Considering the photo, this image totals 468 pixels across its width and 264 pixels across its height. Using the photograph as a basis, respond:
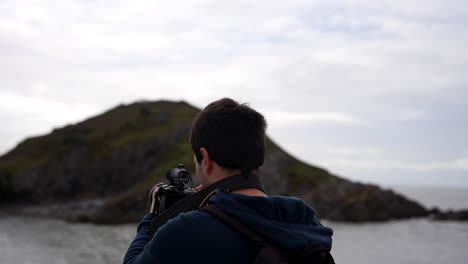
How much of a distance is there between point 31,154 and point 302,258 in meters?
90.3

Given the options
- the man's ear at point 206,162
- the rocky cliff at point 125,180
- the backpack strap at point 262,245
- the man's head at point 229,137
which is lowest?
the rocky cliff at point 125,180

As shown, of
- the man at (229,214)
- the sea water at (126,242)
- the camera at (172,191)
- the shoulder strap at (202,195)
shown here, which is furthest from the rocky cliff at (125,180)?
the man at (229,214)

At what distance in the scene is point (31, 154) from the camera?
8738cm

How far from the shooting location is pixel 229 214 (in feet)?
8.56

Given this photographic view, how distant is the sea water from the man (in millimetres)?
37103

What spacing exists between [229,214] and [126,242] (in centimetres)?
4690

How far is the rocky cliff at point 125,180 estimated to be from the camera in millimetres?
73500

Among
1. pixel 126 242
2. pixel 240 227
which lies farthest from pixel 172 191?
pixel 126 242

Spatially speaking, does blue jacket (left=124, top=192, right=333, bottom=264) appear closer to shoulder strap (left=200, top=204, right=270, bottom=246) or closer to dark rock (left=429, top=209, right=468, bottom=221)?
shoulder strap (left=200, top=204, right=270, bottom=246)

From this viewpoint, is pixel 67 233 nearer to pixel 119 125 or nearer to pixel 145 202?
pixel 145 202

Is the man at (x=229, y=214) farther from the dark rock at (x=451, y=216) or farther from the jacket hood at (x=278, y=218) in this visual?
the dark rock at (x=451, y=216)

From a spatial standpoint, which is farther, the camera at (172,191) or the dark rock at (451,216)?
the dark rock at (451,216)

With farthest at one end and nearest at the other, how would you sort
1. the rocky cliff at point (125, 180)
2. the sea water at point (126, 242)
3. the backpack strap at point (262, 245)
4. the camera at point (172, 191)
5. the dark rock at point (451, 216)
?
the dark rock at point (451, 216)
the rocky cliff at point (125, 180)
the sea water at point (126, 242)
the camera at point (172, 191)
the backpack strap at point (262, 245)

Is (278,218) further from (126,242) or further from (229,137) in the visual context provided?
(126,242)
